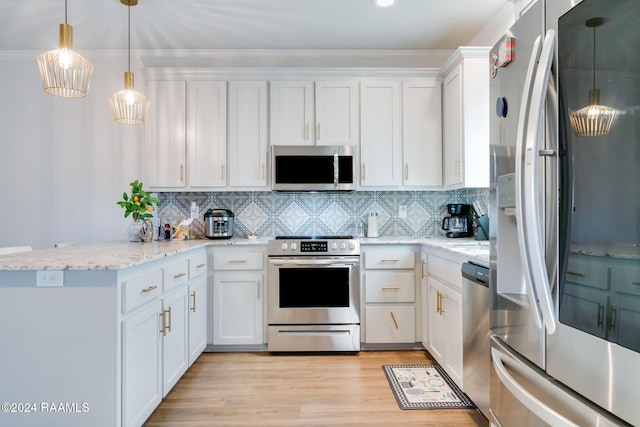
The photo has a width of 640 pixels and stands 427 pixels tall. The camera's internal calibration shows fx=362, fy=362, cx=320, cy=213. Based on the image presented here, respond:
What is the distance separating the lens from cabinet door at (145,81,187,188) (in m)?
3.22

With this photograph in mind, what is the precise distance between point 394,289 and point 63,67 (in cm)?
263

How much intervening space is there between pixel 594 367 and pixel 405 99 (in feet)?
9.16

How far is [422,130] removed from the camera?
3266mm

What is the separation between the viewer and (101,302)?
1548 mm

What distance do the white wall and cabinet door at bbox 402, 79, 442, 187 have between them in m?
2.49

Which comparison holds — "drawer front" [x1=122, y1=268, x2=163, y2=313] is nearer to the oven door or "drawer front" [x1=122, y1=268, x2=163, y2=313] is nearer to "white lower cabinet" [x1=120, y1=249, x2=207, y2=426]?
"white lower cabinet" [x1=120, y1=249, x2=207, y2=426]

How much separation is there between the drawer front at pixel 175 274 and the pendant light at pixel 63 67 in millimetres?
1094

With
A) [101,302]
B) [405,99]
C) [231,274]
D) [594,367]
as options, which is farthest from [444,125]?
[101,302]

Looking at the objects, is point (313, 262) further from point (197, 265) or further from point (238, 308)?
point (197, 265)

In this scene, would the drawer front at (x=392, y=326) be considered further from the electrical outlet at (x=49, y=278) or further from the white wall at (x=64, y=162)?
the white wall at (x=64, y=162)

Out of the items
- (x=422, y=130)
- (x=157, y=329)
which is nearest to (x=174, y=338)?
(x=157, y=329)

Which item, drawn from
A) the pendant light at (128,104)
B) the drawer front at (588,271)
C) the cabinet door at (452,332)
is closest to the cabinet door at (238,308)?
the pendant light at (128,104)

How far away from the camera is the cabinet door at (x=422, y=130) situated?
3260 mm

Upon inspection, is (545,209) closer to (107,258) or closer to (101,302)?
(101,302)
